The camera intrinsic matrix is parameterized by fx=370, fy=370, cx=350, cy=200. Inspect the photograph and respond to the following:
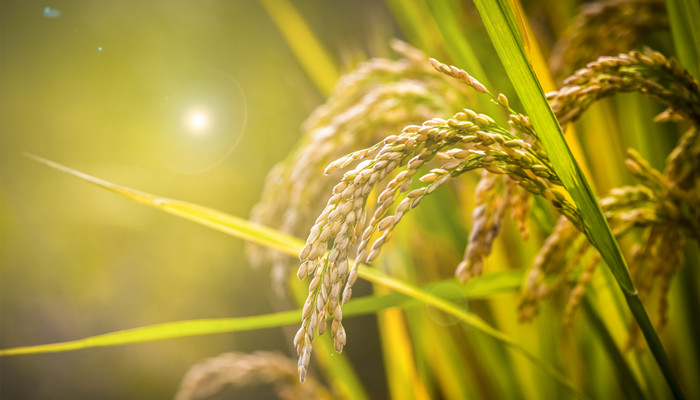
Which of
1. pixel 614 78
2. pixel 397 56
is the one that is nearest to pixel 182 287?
pixel 397 56

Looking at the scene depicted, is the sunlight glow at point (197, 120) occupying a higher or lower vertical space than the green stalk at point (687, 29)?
higher

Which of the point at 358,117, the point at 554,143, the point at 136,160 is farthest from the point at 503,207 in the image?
the point at 136,160

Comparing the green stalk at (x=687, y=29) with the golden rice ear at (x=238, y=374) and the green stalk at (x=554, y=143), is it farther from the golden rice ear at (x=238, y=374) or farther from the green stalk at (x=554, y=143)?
the golden rice ear at (x=238, y=374)

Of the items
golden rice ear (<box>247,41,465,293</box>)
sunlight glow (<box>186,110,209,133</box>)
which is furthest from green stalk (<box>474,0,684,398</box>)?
sunlight glow (<box>186,110,209,133</box>)

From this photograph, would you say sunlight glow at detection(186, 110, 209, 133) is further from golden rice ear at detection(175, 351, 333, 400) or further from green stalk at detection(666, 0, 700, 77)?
green stalk at detection(666, 0, 700, 77)

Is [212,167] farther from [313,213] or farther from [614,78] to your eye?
[614,78]

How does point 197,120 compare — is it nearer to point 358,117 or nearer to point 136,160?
point 136,160

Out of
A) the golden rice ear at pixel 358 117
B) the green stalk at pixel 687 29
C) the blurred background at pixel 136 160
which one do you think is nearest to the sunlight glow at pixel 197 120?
the blurred background at pixel 136 160

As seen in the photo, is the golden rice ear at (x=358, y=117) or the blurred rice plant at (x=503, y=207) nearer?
the blurred rice plant at (x=503, y=207)

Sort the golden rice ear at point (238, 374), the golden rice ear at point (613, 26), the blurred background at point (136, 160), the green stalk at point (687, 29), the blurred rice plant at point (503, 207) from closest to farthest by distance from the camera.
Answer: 1. the blurred rice plant at point (503, 207)
2. the green stalk at point (687, 29)
3. the golden rice ear at point (613, 26)
4. the golden rice ear at point (238, 374)
5. the blurred background at point (136, 160)
